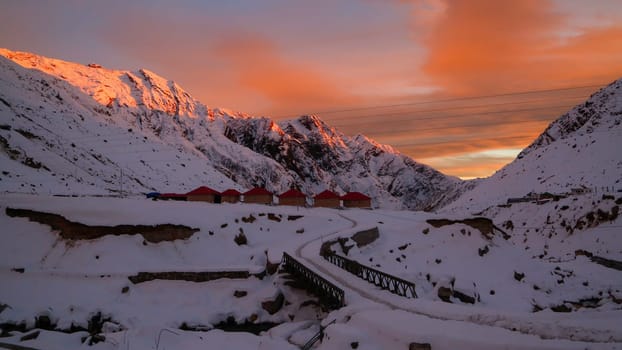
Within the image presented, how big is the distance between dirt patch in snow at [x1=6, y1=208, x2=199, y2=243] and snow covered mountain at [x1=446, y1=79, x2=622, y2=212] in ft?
175

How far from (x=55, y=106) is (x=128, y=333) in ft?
303

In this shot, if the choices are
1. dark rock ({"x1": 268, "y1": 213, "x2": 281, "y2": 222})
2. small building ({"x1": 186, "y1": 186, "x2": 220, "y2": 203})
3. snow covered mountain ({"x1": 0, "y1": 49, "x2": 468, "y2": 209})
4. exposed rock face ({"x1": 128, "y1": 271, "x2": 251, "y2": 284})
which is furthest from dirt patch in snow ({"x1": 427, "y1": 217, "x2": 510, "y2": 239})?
snow covered mountain ({"x1": 0, "y1": 49, "x2": 468, "y2": 209})

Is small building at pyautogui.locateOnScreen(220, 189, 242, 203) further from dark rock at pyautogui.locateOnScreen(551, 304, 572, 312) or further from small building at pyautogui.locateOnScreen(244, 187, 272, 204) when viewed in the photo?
dark rock at pyautogui.locateOnScreen(551, 304, 572, 312)

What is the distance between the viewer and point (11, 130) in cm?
7275

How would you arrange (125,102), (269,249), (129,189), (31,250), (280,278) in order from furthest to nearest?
(125,102) < (129,189) < (269,249) < (31,250) < (280,278)

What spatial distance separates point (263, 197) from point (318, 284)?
43.1 metres

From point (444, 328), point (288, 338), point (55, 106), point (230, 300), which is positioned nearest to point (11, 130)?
point (55, 106)

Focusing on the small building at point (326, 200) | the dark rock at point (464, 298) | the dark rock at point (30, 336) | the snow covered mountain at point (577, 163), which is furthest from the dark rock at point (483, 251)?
the dark rock at point (30, 336)

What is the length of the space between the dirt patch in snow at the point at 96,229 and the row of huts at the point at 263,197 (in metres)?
25.2

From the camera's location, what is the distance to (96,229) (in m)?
37.5

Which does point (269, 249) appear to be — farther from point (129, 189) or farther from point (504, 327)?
point (129, 189)

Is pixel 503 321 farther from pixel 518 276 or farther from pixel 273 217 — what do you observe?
pixel 273 217

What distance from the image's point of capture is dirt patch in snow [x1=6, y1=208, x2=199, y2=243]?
37344 millimetres

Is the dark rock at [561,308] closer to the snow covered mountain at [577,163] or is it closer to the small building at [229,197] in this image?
the snow covered mountain at [577,163]
